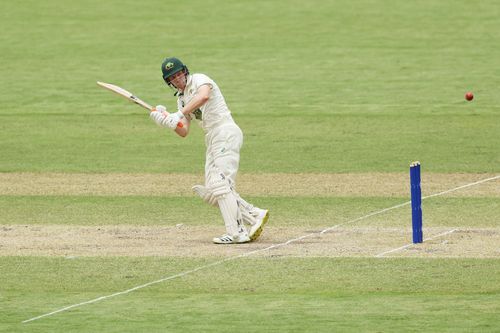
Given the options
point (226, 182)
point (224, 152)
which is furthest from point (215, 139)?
point (226, 182)

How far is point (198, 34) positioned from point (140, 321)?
79.1ft

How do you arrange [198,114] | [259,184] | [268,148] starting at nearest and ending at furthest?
1. [198,114]
2. [259,184]
3. [268,148]

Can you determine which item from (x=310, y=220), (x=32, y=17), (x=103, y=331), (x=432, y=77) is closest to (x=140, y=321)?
(x=103, y=331)

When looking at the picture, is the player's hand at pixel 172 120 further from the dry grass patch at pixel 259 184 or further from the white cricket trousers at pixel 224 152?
the dry grass patch at pixel 259 184

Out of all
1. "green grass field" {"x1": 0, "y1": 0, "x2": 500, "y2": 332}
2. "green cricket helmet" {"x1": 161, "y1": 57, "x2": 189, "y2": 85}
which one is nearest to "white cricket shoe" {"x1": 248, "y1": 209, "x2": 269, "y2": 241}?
"green grass field" {"x1": 0, "y1": 0, "x2": 500, "y2": 332}

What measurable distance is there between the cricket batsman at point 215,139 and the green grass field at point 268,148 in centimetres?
38

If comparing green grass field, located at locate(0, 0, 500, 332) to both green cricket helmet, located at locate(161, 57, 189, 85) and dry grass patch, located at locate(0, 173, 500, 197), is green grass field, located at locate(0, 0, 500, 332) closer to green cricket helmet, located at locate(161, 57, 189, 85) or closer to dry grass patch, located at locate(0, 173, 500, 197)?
dry grass patch, located at locate(0, 173, 500, 197)

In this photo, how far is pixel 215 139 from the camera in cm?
1550

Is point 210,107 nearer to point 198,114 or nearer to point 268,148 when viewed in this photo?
point 198,114

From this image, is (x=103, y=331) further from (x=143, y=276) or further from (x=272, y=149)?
(x=272, y=149)

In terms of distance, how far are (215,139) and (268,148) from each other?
8281 millimetres

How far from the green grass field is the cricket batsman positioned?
1.24 ft

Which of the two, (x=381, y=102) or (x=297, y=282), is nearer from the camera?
(x=297, y=282)

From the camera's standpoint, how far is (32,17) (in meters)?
37.6
